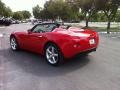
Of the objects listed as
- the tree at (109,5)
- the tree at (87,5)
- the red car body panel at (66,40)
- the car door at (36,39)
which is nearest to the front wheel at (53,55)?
the red car body panel at (66,40)

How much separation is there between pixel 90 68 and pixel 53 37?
4.55 feet

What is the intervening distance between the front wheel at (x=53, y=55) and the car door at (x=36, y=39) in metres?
0.32

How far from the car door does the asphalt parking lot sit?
369 mm

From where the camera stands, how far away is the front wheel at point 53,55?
5886mm

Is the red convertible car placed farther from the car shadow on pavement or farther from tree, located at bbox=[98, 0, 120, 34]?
tree, located at bbox=[98, 0, 120, 34]

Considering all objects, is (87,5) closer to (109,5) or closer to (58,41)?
(109,5)

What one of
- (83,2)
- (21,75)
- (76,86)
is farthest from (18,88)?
(83,2)

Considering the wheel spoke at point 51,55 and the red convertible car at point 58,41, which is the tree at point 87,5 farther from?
the wheel spoke at point 51,55

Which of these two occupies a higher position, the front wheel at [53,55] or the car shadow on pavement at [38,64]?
the front wheel at [53,55]

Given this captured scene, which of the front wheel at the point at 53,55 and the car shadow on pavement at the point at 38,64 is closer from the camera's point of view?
the car shadow on pavement at the point at 38,64

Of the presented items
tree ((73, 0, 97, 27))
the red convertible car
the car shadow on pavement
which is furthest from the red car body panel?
tree ((73, 0, 97, 27))

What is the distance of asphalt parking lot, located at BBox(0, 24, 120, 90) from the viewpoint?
4.46m

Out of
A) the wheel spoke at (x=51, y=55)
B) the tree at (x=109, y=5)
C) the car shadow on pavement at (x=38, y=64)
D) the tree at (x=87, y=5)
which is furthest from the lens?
the tree at (x=87, y=5)

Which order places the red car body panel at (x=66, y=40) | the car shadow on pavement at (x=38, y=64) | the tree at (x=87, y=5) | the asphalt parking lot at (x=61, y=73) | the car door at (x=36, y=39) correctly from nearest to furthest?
the asphalt parking lot at (x=61, y=73) < the car shadow on pavement at (x=38, y=64) < the red car body panel at (x=66, y=40) < the car door at (x=36, y=39) < the tree at (x=87, y=5)
